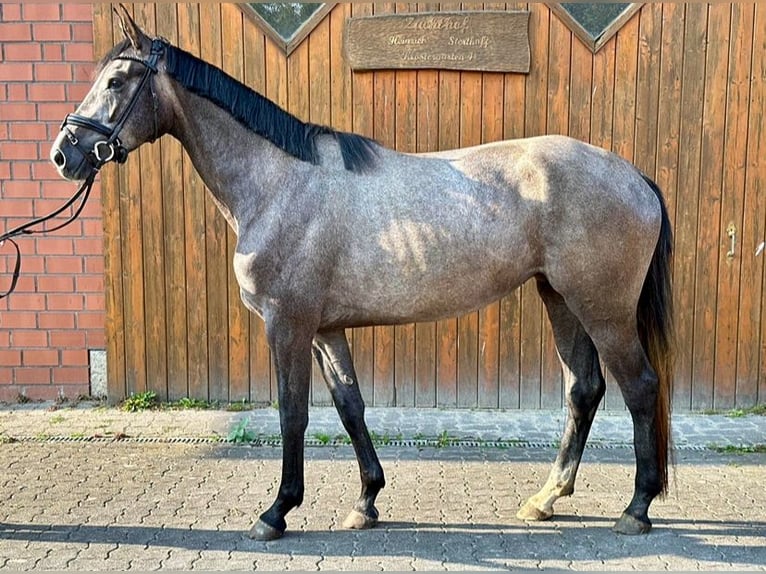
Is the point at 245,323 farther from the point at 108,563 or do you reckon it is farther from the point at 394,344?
the point at 108,563

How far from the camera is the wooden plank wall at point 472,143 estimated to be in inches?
212

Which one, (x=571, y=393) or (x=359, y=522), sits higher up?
(x=571, y=393)

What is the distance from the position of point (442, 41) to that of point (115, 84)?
2.94 m

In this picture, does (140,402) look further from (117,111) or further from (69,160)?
(117,111)

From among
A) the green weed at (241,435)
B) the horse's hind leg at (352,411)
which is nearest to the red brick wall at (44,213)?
the green weed at (241,435)

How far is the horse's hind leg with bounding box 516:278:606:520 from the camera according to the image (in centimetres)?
355

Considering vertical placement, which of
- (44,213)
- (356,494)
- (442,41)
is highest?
(442,41)

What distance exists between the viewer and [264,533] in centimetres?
327

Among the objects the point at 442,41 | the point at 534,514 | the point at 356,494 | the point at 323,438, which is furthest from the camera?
the point at 442,41

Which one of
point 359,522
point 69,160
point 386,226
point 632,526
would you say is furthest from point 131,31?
point 632,526

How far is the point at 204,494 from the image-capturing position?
12.8 feet

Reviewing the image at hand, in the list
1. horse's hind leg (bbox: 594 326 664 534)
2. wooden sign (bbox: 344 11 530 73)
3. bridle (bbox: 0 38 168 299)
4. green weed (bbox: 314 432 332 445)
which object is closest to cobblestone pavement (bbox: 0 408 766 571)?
green weed (bbox: 314 432 332 445)

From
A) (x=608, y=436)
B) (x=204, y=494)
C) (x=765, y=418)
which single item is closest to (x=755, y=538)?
(x=608, y=436)

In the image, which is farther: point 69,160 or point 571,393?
point 571,393
